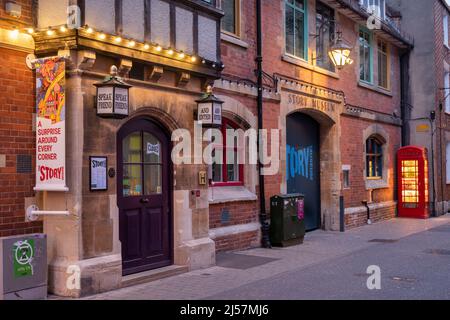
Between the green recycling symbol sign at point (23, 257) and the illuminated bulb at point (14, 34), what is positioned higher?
the illuminated bulb at point (14, 34)

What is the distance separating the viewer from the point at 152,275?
8.53m

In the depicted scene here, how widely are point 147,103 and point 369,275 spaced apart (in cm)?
473

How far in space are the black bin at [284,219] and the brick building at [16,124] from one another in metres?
5.95

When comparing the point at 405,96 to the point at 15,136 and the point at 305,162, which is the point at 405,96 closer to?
the point at 305,162

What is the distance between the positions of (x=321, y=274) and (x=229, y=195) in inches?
122

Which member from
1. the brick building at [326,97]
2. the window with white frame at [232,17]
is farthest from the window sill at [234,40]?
the window with white frame at [232,17]

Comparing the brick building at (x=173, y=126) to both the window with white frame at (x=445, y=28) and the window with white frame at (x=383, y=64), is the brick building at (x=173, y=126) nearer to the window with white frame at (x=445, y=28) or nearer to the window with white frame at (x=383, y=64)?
the window with white frame at (x=383, y=64)

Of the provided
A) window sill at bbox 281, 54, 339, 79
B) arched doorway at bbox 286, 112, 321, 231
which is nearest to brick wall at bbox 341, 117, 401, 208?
arched doorway at bbox 286, 112, 321, 231

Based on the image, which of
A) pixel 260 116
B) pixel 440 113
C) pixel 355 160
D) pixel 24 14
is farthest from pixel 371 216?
pixel 24 14

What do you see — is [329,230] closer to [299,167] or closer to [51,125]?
[299,167]

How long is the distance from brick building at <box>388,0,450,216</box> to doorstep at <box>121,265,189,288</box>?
47.6 ft

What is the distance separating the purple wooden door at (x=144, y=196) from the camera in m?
8.49

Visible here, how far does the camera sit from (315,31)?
595 inches

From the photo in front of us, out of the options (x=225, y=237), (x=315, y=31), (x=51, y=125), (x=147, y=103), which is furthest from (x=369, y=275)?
(x=315, y=31)
